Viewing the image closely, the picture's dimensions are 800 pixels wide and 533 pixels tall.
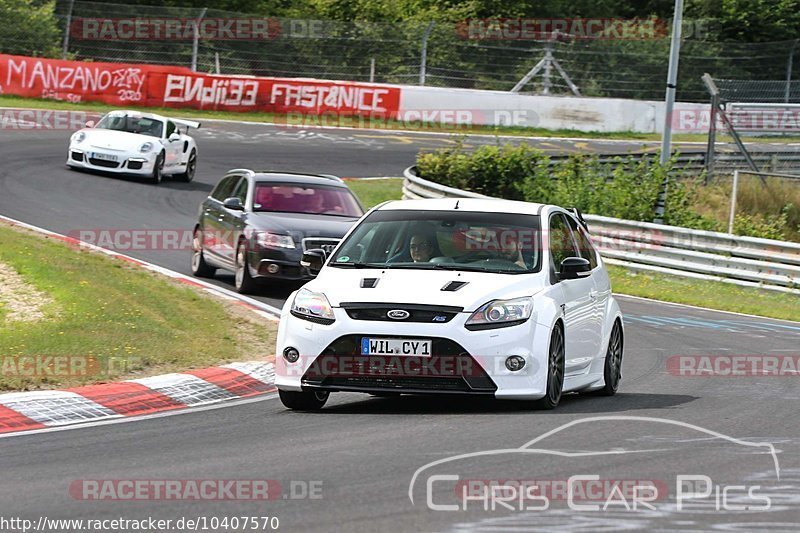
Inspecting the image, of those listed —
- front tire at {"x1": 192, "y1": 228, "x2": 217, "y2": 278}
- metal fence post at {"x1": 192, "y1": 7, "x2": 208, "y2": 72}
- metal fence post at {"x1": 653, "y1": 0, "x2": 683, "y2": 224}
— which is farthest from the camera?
metal fence post at {"x1": 192, "y1": 7, "x2": 208, "y2": 72}

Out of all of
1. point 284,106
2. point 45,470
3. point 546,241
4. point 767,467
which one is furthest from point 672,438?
point 284,106

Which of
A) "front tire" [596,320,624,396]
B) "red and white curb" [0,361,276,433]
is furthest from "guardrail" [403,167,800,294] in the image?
"red and white curb" [0,361,276,433]

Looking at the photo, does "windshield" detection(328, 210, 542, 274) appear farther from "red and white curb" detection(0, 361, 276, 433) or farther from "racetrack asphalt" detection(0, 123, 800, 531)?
"red and white curb" detection(0, 361, 276, 433)

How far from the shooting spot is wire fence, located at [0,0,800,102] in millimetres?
43062

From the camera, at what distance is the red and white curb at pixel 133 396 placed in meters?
9.52

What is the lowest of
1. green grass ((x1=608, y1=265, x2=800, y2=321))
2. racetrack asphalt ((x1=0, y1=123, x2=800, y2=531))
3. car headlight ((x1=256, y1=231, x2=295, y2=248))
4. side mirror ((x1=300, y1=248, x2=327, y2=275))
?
green grass ((x1=608, y1=265, x2=800, y2=321))

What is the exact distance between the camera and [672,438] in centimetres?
859

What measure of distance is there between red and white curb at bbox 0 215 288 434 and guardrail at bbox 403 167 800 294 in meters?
13.8

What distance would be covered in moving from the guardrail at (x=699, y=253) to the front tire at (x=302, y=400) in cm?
1505

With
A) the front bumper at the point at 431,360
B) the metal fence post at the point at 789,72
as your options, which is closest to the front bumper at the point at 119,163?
the front bumper at the point at 431,360

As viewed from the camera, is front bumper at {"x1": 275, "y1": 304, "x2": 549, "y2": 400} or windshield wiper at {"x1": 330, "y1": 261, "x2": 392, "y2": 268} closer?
front bumper at {"x1": 275, "y1": 304, "x2": 549, "y2": 400}

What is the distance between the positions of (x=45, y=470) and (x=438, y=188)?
20.2m

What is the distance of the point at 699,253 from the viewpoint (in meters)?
24.7

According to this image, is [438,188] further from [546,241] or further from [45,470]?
[45,470]
